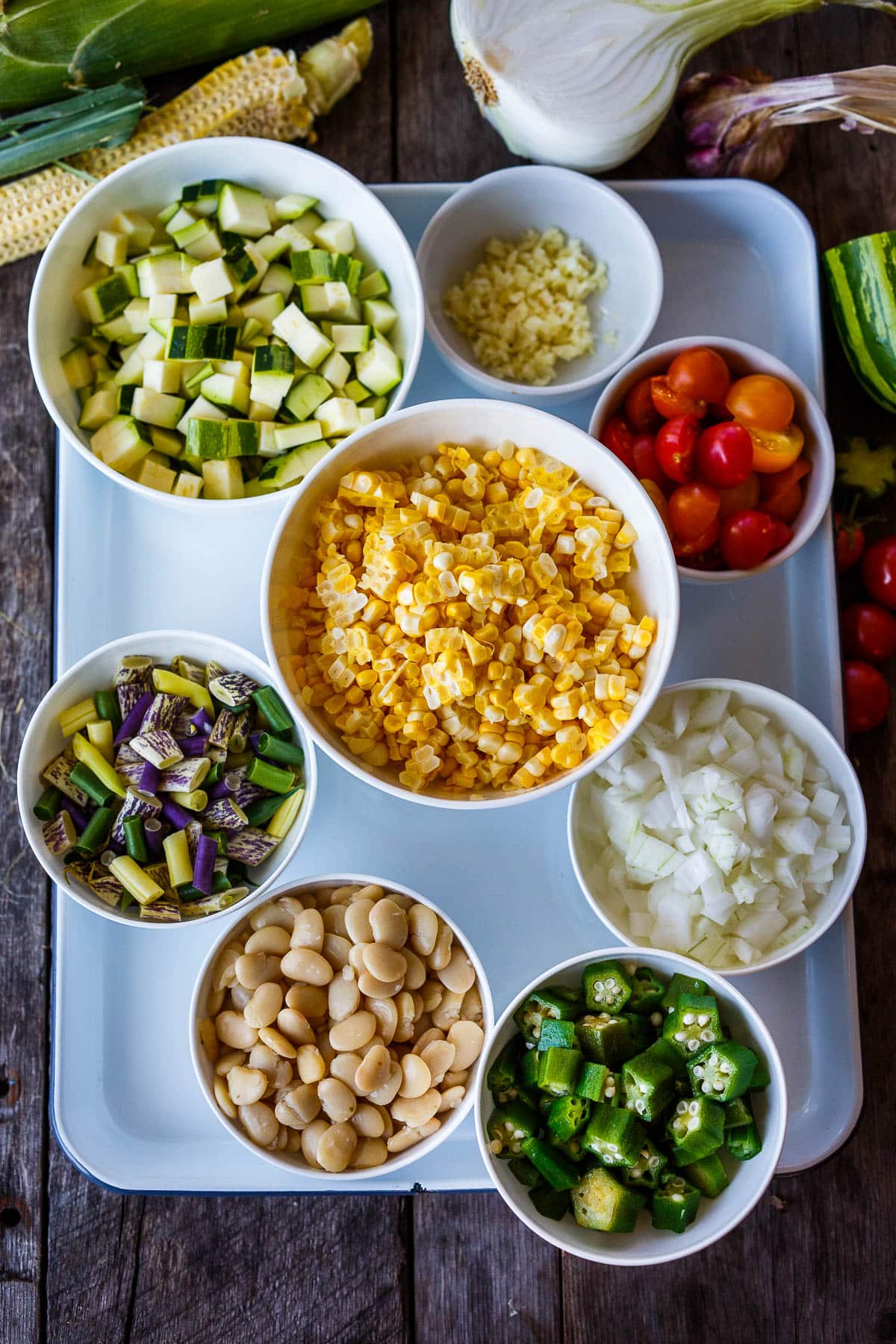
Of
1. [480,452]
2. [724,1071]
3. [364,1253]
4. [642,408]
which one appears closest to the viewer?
[724,1071]

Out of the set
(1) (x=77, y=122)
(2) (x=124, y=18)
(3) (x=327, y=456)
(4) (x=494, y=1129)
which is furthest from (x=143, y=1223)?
(2) (x=124, y=18)

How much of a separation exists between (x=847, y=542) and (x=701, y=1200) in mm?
1248

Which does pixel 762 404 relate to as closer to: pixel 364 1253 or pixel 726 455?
pixel 726 455

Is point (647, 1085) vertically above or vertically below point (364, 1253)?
above

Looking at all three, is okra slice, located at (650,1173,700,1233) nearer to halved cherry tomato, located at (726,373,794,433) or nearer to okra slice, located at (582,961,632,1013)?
okra slice, located at (582,961,632,1013)

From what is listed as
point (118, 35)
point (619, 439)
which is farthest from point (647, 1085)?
point (118, 35)

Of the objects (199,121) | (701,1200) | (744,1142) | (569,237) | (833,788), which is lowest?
(701,1200)

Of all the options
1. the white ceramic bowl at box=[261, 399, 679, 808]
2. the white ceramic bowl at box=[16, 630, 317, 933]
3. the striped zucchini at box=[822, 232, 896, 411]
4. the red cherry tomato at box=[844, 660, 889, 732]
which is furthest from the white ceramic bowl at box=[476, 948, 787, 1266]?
the striped zucchini at box=[822, 232, 896, 411]

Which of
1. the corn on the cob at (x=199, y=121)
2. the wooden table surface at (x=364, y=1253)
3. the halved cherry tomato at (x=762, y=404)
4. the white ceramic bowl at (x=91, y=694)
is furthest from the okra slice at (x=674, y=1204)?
the corn on the cob at (x=199, y=121)

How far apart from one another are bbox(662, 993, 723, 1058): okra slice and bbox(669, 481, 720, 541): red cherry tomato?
0.77m

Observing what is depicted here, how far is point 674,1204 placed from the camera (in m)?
1.62

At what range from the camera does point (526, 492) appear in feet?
5.54

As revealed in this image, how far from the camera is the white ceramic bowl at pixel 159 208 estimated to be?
1.79 meters

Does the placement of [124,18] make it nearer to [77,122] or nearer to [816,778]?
[77,122]
